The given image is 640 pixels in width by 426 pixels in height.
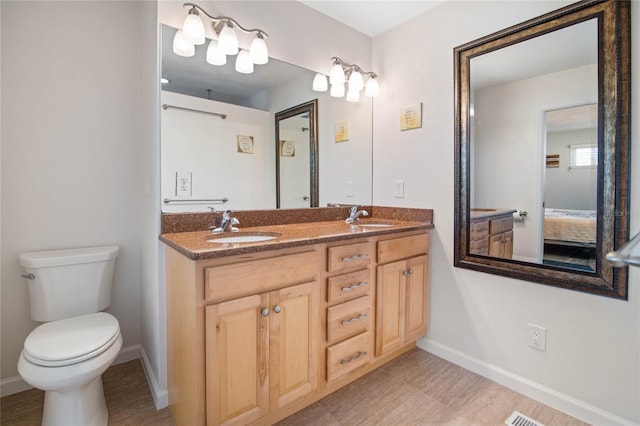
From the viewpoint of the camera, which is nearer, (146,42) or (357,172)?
(146,42)

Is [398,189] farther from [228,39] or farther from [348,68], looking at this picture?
[228,39]

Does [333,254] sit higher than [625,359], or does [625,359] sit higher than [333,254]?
[333,254]

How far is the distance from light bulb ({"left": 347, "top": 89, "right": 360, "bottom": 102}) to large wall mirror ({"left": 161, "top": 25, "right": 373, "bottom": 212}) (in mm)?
51

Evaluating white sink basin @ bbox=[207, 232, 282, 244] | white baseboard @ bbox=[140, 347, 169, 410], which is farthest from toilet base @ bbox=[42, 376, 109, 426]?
white sink basin @ bbox=[207, 232, 282, 244]

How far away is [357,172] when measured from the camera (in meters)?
2.48

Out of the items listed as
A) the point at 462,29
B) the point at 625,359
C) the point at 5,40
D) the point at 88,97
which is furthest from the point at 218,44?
the point at 625,359

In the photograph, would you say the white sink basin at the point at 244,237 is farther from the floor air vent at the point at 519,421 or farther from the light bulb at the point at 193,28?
the floor air vent at the point at 519,421

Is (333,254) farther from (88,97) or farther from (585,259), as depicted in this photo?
(88,97)

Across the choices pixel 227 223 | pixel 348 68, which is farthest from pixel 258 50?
pixel 227 223

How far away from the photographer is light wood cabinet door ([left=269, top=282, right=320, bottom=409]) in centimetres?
134

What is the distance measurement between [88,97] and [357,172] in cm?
182

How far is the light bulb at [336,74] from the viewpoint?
2.23 meters

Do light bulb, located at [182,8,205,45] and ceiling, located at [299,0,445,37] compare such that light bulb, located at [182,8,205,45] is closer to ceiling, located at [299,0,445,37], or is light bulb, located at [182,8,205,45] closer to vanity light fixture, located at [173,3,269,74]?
vanity light fixture, located at [173,3,269,74]

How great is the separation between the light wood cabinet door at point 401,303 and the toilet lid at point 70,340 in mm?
1341
